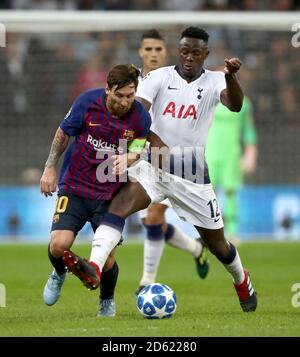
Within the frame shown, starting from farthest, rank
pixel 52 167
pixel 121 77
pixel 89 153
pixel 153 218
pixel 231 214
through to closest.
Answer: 1. pixel 231 214
2. pixel 153 218
3. pixel 89 153
4. pixel 52 167
5. pixel 121 77

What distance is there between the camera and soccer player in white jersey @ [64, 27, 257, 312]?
29.4 feet

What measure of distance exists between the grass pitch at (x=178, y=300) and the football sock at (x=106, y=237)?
499mm

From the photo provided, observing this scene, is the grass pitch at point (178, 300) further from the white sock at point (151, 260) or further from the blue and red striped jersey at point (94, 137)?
the blue and red striped jersey at point (94, 137)

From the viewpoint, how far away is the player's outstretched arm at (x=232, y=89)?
27.3ft

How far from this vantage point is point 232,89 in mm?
8688

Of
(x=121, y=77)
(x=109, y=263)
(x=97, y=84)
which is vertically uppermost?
(x=121, y=77)

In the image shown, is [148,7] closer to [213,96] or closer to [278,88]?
[278,88]

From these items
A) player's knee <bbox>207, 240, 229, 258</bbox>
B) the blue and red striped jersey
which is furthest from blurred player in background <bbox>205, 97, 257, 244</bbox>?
the blue and red striped jersey

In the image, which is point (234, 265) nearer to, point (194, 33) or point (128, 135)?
point (128, 135)

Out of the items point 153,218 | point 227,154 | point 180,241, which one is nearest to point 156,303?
point 153,218

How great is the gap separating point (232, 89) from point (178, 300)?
Answer: 2.35 m

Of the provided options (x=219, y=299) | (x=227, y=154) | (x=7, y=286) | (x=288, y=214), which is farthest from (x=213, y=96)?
(x=288, y=214)

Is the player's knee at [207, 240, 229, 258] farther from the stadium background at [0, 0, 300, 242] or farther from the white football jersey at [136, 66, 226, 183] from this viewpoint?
the stadium background at [0, 0, 300, 242]

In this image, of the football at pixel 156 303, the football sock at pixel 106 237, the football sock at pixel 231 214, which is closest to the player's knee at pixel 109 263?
the football sock at pixel 106 237
